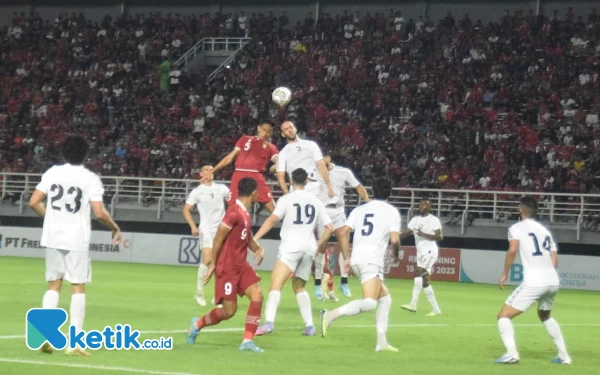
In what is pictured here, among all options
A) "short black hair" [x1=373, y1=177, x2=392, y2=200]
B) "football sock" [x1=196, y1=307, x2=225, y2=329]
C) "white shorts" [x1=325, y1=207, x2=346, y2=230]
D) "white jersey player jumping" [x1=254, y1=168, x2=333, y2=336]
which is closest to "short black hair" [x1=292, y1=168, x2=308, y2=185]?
"white jersey player jumping" [x1=254, y1=168, x2=333, y2=336]

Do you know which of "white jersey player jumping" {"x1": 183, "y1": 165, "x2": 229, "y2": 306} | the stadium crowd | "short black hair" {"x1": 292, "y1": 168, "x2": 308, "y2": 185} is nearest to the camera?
"short black hair" {"x1": 292, "y1": 168, "x2": 308, "y2": 185}

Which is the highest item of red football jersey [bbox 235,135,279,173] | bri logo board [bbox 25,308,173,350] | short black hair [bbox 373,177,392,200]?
red football jersey [bbox 235,135,279,173]

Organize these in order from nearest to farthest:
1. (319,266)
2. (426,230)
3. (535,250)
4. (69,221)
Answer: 1. (69,221)
2. (535,250)
3. (426,230)
4. (319,266)

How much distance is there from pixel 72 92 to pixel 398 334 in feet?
113

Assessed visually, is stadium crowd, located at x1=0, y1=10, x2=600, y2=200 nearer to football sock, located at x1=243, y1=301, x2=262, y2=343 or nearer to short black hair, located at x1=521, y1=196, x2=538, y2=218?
short black hair, located at x1=521, y1=196, x2=538, y2=218

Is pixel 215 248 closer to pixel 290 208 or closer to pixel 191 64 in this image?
pixel 290 208

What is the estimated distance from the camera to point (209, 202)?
19.0 m

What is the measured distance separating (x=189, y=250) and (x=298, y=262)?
72.9 ft

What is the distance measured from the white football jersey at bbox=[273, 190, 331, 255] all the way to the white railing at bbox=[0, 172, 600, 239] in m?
18.9

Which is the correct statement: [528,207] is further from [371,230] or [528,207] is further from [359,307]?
[359,307]

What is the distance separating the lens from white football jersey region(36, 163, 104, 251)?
11.4 meters

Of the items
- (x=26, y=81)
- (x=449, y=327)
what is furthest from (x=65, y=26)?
(x=449, y=327)

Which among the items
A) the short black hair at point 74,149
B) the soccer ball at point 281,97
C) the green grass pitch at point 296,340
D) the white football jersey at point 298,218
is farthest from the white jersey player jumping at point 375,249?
the soccer ball at point 281,97

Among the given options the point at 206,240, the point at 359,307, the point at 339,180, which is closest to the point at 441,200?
the point at 339,180
